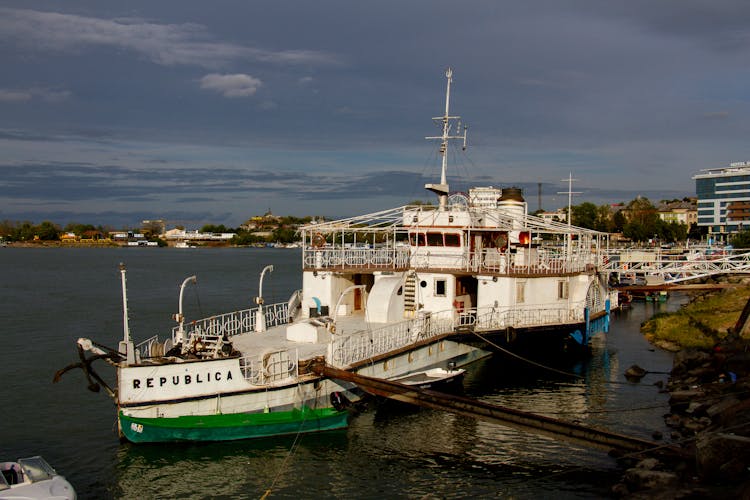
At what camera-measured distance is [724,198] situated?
491 ft

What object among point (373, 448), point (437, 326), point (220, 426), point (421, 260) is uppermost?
point (421, 260)

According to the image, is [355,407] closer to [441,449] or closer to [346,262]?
[441,449]

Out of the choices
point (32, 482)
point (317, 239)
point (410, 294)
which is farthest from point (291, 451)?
point (317, 239)

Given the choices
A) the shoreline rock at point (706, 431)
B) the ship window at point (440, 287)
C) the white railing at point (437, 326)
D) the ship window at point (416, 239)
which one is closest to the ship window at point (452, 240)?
the ship window at point (416, 239)

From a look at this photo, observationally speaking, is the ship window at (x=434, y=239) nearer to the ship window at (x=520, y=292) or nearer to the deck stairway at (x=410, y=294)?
the deck stairway at (x=410, y=294)

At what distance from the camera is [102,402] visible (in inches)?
1124

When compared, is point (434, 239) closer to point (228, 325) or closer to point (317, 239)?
point (317, 239)

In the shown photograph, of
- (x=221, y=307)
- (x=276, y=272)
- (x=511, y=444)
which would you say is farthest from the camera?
(x=276, y=272)

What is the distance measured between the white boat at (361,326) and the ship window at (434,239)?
0.05 m

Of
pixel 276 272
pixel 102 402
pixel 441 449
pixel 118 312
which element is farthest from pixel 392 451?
pixel 276 272

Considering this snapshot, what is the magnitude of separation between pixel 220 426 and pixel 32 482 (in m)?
5.82

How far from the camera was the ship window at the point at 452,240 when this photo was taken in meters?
33.3

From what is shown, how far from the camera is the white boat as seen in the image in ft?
67.4

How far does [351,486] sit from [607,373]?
63.8 ft
